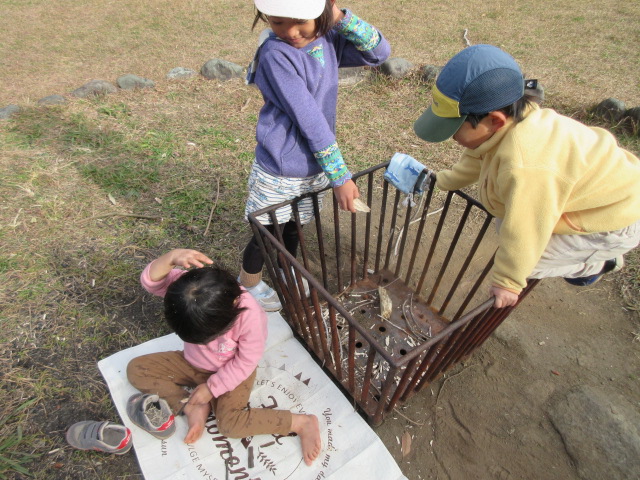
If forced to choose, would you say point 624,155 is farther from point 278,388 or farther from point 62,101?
point 62,101

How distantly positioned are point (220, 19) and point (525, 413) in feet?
24.3

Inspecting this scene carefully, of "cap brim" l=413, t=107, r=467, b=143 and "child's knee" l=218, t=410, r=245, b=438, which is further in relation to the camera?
"child's knee" l=218, t=410, r=245, b=438

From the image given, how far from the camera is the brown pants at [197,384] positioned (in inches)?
72.1

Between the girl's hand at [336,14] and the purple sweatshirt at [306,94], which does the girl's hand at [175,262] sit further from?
the girl's hand at [336,14]

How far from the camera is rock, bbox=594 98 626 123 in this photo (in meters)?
3.88

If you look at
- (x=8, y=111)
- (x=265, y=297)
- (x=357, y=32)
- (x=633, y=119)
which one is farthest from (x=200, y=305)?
(x=633, y=119)

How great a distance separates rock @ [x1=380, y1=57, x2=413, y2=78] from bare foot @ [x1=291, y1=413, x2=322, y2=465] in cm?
424

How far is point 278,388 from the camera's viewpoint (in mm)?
2076

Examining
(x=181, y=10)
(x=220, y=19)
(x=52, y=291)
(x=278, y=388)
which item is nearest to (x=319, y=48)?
(x=278, y=388)

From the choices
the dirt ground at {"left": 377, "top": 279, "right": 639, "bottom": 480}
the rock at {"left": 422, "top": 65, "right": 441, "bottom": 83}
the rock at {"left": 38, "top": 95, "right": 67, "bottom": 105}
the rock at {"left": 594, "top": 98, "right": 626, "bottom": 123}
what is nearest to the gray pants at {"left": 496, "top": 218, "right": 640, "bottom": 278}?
the dirt ground at {"left": 377, "top": 279, "right": 639, "bottom": 480}

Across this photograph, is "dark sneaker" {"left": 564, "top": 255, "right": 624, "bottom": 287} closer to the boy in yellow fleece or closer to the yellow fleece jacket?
the boy in yellow fleece

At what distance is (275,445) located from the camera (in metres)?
1.87

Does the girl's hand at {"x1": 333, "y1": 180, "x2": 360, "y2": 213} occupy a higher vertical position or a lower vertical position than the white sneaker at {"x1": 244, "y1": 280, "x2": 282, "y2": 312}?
higher

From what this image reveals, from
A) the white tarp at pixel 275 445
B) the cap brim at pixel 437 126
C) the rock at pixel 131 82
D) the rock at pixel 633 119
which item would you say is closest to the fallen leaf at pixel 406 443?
the white tarp at pixel 275 445
